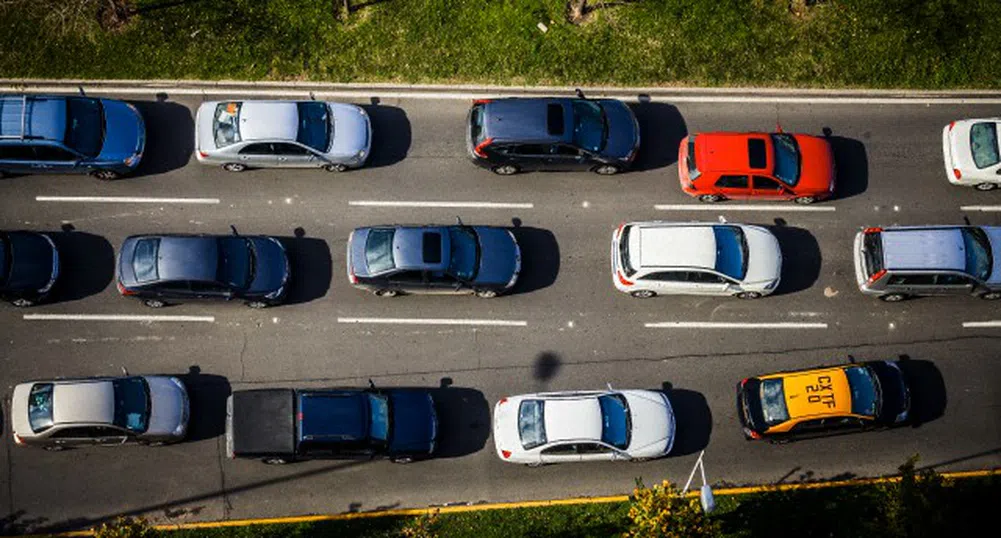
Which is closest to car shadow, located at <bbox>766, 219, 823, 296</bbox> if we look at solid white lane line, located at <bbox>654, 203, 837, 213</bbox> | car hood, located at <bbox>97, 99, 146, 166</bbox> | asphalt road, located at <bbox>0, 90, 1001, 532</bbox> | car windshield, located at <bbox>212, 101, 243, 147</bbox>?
asphalt road, located at <bbox>0, 90, 1001, 532</bbox>

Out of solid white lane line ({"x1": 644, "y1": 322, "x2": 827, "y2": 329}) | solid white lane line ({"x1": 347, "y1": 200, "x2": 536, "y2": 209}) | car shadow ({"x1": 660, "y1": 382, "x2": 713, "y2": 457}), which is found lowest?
car shadow ({"x1": 660, "y1": 382, "x2": 713, "y2": 457})

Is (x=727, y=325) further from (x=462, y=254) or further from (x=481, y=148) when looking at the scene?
(x=481, y=148)

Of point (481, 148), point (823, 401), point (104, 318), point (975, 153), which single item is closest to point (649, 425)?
point (823, 401)

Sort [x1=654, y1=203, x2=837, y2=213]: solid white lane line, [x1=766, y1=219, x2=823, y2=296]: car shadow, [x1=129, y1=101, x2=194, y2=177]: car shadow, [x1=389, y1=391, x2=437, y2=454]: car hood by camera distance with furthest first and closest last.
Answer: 1. [x1=654, y1=203, x2=837, y2=213]: solid white lane line
2. [x1=129, y1=101, x2=194, y2=177]: car shadow
3. [x1=766, y1=219, x2=823, y2=296]: car shadow
4. [x1=389, y1=391, x2=437, y2=454]: car hood

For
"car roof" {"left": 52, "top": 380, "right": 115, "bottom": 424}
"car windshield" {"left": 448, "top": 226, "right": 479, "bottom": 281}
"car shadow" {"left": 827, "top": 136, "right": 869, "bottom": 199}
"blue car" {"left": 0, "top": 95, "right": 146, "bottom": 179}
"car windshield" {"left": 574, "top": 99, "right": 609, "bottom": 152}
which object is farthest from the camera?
"car shadow" {"left": 827, "top": 136, "right": 869, "bottom": 199}

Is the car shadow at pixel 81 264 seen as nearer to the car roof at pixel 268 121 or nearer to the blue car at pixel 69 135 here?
the blue car at pixel 69 135

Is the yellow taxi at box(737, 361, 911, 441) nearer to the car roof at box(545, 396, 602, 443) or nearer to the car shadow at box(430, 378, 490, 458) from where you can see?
the car roof at box(545, 396, 602, 443)

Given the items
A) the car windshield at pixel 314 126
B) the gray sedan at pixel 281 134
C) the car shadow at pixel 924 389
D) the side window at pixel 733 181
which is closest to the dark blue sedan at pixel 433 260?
the gray sedan at pixel 281 134
